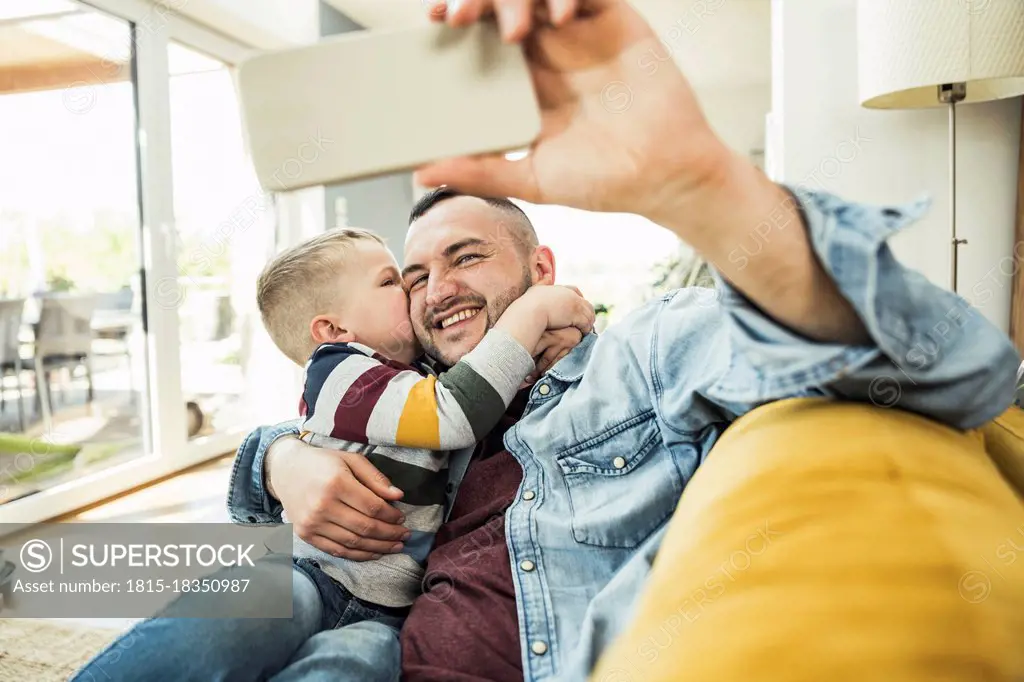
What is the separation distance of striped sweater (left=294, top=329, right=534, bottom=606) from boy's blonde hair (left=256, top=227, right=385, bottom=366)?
26 centimetres

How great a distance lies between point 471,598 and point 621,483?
0.22 meters

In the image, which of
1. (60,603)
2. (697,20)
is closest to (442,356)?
(60,603)

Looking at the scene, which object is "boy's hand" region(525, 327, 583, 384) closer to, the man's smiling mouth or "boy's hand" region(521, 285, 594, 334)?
"boy's hand" region(521, 285, 594, 334)

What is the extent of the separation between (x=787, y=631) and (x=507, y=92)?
1.35 feet

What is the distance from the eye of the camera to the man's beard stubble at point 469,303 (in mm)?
1199

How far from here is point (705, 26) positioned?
533cm

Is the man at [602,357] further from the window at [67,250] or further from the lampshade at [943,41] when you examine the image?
the window at [67,250]

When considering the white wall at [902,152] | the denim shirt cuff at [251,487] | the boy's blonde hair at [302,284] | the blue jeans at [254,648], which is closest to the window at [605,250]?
the white wall at [902,152]

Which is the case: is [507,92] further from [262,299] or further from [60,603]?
[60,603]

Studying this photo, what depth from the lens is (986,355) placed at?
600 millimetres

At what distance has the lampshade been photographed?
7.06ft

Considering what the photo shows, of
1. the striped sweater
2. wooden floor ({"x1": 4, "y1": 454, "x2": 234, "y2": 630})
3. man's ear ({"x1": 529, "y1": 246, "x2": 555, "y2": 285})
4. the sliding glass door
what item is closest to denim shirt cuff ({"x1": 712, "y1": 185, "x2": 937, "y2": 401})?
the striped sweater

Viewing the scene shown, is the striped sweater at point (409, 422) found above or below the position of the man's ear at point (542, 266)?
below

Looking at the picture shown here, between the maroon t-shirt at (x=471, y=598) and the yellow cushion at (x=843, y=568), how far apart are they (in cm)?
27
